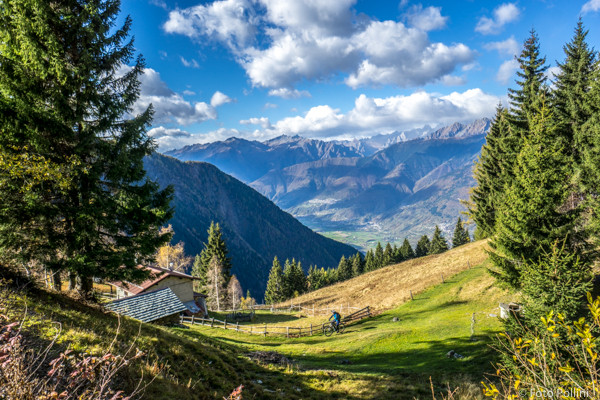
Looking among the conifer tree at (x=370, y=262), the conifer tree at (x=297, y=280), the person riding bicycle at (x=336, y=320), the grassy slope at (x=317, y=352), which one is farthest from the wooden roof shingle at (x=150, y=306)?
the conifer tree at (x=370, y=262)

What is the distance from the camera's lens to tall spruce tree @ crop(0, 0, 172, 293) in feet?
33.4

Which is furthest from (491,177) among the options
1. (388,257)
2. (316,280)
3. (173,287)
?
(316,280)

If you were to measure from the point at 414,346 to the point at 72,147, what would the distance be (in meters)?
21.4

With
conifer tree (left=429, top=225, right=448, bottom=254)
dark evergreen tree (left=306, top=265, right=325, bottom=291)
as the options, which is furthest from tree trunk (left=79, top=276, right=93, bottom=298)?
conifer tree (left=429, top=225, right=448, bottom=254)

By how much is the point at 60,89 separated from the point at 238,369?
43.6 ft

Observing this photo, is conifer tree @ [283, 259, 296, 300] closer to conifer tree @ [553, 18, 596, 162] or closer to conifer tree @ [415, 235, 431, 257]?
conifer tree @ [415, 235, 431, 257]

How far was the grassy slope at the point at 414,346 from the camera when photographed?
1169 cm

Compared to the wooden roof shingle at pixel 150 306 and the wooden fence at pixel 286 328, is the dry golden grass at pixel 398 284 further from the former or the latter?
the wooden roof shingle at pixel 150 306

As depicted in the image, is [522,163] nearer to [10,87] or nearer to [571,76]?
[571,76]

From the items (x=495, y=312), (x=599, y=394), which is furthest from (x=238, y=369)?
(x=495, y=312)

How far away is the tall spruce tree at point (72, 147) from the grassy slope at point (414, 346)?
9.62 metres

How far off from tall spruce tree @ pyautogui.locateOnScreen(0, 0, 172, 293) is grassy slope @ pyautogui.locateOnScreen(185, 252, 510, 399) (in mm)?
9621

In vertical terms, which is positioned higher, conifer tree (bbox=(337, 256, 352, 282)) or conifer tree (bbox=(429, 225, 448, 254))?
conifer tree (bbox=(429, 225, 448, 254))

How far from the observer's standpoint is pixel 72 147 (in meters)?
11.5
